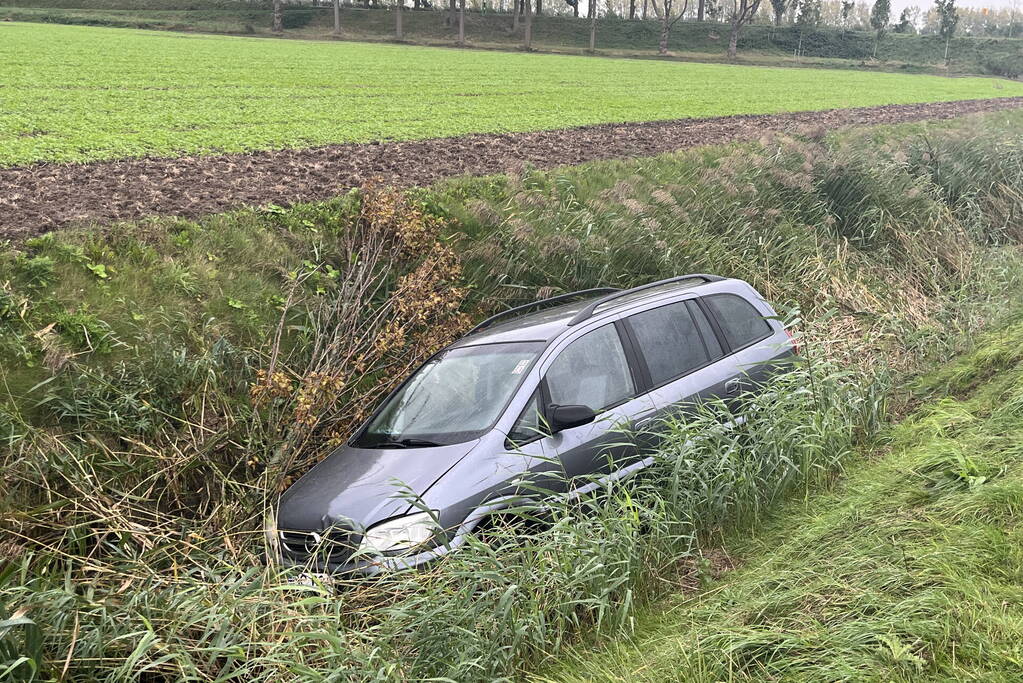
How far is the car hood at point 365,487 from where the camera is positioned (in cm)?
568

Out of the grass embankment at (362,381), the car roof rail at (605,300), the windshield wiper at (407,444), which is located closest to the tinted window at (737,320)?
the car roof rail at (605,300)

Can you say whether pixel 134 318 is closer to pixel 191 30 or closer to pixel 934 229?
pixel 934 229

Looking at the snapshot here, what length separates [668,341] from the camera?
7496mm

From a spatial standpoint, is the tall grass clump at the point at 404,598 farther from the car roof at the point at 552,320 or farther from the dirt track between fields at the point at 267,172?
the dirt track between fields at the point at 267,172

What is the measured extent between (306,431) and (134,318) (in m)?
1.96

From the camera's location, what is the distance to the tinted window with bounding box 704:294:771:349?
8.05m

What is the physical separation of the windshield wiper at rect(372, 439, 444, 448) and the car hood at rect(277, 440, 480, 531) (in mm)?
67

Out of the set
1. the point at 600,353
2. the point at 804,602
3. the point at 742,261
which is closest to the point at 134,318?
the point at 600,353

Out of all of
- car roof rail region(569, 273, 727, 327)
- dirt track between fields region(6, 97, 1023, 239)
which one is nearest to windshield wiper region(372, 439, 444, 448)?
car roof rail region(569, 273, 727, 327)

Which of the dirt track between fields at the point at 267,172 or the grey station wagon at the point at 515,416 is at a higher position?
the dirt track between fields at the point at 267,172

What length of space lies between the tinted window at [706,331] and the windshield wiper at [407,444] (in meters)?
2.63

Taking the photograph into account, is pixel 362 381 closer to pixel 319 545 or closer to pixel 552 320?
pixel 552 320

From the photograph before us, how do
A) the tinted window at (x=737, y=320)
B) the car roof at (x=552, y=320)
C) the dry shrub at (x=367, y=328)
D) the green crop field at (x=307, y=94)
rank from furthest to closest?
the green crop field at (x=307, y=94)
the dry shrub at (x=367, y=328)
the tinted window at (x=737, y=320)
the car roof at (x=552, y=320)

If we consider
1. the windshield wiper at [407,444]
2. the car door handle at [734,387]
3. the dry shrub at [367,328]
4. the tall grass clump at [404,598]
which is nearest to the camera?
the tall grass clump at [404,598]
